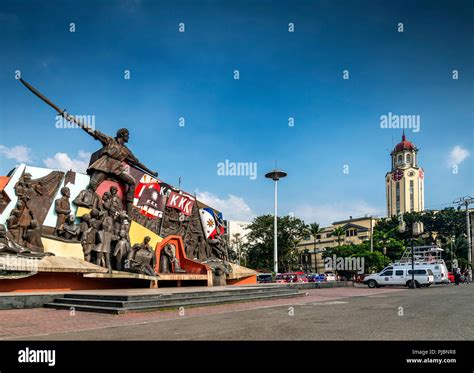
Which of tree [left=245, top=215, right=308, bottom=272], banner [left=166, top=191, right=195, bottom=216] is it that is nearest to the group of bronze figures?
banner [left=166, top=191, right=195, bottom=216]

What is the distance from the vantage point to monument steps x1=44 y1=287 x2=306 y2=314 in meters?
12.4

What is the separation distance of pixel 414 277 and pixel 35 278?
26.5 meters

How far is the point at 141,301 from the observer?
12789 mm

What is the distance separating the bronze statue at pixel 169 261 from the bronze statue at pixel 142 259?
943mm

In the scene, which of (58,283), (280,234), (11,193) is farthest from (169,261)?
(280,234)

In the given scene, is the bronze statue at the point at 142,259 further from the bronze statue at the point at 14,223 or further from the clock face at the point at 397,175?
the clock face at the point at 397,175

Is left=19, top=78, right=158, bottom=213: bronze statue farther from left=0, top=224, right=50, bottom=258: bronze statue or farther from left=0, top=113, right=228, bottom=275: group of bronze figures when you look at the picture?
left=0, top=224, right=50, bottom=258: bronze statue

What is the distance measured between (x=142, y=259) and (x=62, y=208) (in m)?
4.87

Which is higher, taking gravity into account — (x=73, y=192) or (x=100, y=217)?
(x=73, y=192)

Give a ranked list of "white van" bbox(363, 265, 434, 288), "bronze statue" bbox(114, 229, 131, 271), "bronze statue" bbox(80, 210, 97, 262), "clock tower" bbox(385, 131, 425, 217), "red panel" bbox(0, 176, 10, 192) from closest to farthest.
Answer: "red panel" bbox(0, 176, 10, 192)
"bronze statue" bbox(80, 210, 97, 262)
"bronze statue" bbox(114, 229, 131, 271)
"white van" bbox(363, 265, 434, 288)
"clock tower" bbox(385, 131, 425, 217)

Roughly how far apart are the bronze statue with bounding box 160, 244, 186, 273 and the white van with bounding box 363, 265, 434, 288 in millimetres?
17803

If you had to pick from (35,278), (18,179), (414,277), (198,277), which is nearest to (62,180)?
(18,179)

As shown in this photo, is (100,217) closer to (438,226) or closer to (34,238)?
(34,238)
